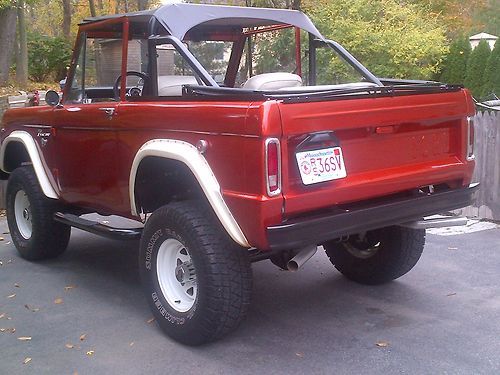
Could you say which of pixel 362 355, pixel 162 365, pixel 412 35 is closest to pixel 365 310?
pixel 362 355

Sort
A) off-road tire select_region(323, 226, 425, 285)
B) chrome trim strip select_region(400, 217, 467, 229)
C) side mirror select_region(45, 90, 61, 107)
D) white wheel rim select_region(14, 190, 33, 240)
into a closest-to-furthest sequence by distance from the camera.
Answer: chrome trim strip select_region(400, 217, 467, 229), off-road tire select_region(323, 226, 425, 285), side mirror select_region(45, 90, 61, 107), white wheel rim select_region(14, 190, 33, 240)

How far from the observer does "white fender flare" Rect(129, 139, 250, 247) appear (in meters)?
3.64

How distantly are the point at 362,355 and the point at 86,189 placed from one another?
8.58 ft

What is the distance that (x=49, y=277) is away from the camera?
5.79 meters

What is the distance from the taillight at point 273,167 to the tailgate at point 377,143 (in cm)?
4

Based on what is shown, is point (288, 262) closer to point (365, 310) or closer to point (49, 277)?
point (365, 310)

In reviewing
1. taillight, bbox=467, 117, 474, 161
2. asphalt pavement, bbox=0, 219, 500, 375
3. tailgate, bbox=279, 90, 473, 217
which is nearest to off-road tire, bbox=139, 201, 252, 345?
asphalt pavement, bbox=0, 219, 500, 375

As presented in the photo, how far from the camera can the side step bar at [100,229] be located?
460 cm

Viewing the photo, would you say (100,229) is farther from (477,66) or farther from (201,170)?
(477,66)

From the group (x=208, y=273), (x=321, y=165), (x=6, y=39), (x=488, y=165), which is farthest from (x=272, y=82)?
(x=6, y=39)

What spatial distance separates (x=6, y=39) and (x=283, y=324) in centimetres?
1410

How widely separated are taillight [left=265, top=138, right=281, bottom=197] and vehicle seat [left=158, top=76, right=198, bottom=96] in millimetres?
1753

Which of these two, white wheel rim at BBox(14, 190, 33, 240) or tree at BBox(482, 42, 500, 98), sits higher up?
tree at BBox(482, 42, 500, 98)

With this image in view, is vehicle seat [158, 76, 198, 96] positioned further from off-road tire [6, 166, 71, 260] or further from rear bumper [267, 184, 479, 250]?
rear bumper [267, 184, 479, 250]
